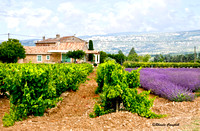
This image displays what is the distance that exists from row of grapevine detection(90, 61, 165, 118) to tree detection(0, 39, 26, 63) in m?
28.5

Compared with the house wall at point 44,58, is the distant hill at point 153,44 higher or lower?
higher

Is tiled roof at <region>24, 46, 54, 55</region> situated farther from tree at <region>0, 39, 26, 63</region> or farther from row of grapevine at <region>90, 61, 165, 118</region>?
row of grapevine at <region>90, 61, 165, 118</region>

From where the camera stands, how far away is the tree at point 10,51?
2975cm

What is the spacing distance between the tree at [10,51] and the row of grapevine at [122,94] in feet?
93.6

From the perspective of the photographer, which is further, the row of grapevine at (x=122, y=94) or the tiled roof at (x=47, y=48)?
the tiled roof at (x=47, y=48)

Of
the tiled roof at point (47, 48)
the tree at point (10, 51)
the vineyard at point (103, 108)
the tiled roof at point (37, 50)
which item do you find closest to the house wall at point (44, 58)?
the tiled roof at point (37, 50)

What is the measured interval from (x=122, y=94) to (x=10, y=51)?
2918cm

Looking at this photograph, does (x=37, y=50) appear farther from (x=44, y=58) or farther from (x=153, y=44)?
(x=153, y=44)

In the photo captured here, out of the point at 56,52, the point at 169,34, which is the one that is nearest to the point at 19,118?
the point at 56,52

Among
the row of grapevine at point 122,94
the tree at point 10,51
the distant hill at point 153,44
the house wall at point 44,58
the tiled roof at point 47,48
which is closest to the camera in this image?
the row of grapevine at point 122,94

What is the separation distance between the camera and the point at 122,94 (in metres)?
4.52

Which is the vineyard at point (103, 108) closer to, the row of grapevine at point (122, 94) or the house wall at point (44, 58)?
the row of grapevine at point (122, 94)

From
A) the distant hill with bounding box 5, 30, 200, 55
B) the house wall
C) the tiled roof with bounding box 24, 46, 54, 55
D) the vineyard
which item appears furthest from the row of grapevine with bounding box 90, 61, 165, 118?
the distant hill with bounding box 5, 30, 200, 55

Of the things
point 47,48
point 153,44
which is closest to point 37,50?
point 47,48
